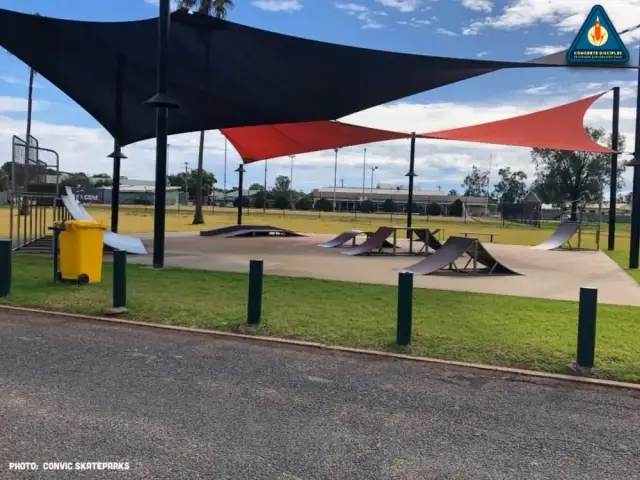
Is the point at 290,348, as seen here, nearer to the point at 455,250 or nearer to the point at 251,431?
the point at 251,431

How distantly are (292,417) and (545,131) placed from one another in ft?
55.3

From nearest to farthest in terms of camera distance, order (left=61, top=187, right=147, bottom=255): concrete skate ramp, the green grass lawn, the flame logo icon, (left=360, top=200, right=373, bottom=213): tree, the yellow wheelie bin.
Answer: the green grass lawn, the yellow wheelie bin, the flame logo icon, (left=61, top=187, right=147, bottom=255): concrete skate ramp, (left=360, top=200, right=373, bottom=213): tree

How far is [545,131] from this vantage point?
18781mm

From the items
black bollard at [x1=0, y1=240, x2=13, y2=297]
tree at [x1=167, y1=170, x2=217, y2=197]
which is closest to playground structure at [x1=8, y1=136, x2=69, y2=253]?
black bollard at [x1=0, y1=240, x2=13, y2=297]

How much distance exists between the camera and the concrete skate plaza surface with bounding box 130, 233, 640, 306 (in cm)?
1073

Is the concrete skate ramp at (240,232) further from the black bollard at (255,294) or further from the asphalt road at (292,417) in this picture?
the asphalt road at (292,417)

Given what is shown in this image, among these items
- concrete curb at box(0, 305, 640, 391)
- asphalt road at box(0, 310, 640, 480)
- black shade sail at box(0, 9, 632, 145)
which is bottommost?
asphalt road at box(0, 310, 640, 480)

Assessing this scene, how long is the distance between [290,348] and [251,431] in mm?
2227

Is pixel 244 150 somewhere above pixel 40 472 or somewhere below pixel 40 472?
above

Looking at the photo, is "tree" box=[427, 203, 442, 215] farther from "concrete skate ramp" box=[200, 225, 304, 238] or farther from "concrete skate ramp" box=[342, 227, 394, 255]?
"concrete skate ramp" box=[342, 227, 394, 255]

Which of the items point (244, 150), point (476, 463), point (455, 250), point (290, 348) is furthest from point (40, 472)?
point (244, 150)

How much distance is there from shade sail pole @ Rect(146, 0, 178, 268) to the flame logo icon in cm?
818

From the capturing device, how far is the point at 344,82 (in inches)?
584

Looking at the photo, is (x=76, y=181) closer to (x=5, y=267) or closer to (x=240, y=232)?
(x=240, y=232)
